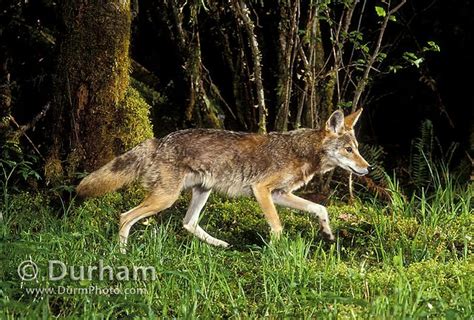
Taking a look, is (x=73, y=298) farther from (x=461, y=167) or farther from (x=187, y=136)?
(x=461, y=167)

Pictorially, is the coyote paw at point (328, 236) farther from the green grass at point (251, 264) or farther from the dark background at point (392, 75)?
the dark background at point (392, 75)

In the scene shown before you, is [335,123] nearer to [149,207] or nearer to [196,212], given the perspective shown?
[196,212]

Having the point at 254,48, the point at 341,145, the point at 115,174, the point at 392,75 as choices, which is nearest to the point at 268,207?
the point at 341,145

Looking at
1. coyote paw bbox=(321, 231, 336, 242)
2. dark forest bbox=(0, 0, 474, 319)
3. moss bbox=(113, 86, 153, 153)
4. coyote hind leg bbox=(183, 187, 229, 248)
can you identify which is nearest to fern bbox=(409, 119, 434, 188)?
dark forest bbox=(0, 0, 474, 319)

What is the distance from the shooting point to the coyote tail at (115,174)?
7445mm

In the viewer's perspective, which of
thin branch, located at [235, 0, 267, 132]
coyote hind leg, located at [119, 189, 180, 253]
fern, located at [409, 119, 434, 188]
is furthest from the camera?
fern, located at [409, 119, 434, 188]

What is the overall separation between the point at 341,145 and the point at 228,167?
1.14m

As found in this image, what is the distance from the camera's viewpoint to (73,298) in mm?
5266

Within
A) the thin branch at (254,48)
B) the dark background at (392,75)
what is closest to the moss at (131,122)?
the thin branch at (254,48)

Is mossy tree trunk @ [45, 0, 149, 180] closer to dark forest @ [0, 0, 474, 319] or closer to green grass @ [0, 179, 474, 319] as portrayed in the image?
dark forest @ [0, 0, 474, 319]

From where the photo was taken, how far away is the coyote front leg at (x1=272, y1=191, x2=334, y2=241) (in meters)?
7.55

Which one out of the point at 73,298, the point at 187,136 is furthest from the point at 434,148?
the point at 73,298

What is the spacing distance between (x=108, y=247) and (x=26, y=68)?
485 centimetres

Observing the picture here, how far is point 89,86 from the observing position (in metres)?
8.17
